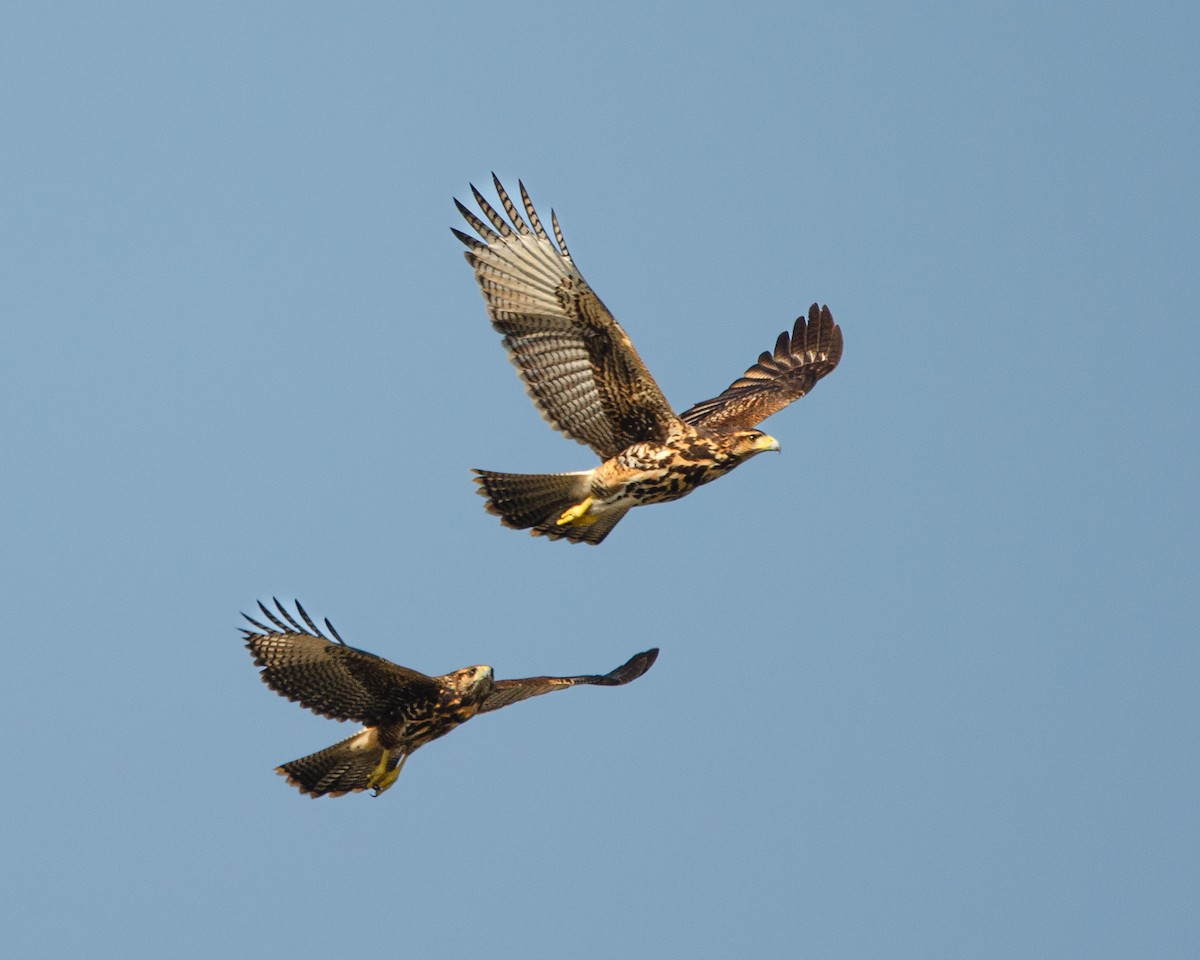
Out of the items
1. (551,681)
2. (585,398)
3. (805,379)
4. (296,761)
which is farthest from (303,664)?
(805,379)

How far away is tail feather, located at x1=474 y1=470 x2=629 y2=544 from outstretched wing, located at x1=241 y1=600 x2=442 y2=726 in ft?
4.72

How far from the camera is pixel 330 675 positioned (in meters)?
12.4

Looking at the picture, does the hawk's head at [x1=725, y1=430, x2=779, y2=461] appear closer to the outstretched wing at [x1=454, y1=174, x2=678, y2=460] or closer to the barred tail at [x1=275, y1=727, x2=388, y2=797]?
the outstretched wing at [x1=454, y1=174, x2=678, y2=460]

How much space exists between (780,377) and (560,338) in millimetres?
3570

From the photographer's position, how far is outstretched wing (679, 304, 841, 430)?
49.6 feet

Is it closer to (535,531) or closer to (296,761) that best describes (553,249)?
(535,531)

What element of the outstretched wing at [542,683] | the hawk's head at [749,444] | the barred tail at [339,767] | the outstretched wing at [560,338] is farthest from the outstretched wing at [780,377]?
the barred tail at [339,767]

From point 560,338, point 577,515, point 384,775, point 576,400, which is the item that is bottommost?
point 384,775

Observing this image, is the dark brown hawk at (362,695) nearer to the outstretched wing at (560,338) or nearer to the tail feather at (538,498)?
the tail feather at (538,498)

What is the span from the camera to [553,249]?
12648mm

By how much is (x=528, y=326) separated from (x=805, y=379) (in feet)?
11.8

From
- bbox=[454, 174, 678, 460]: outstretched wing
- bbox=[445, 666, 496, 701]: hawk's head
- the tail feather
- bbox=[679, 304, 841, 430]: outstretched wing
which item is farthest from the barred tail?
bbox=[679, 304, 841, 430]: outstretched wing

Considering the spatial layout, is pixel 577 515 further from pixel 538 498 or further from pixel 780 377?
pixel 780 377

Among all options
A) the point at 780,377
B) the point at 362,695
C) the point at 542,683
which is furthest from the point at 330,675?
the point at 780,377
